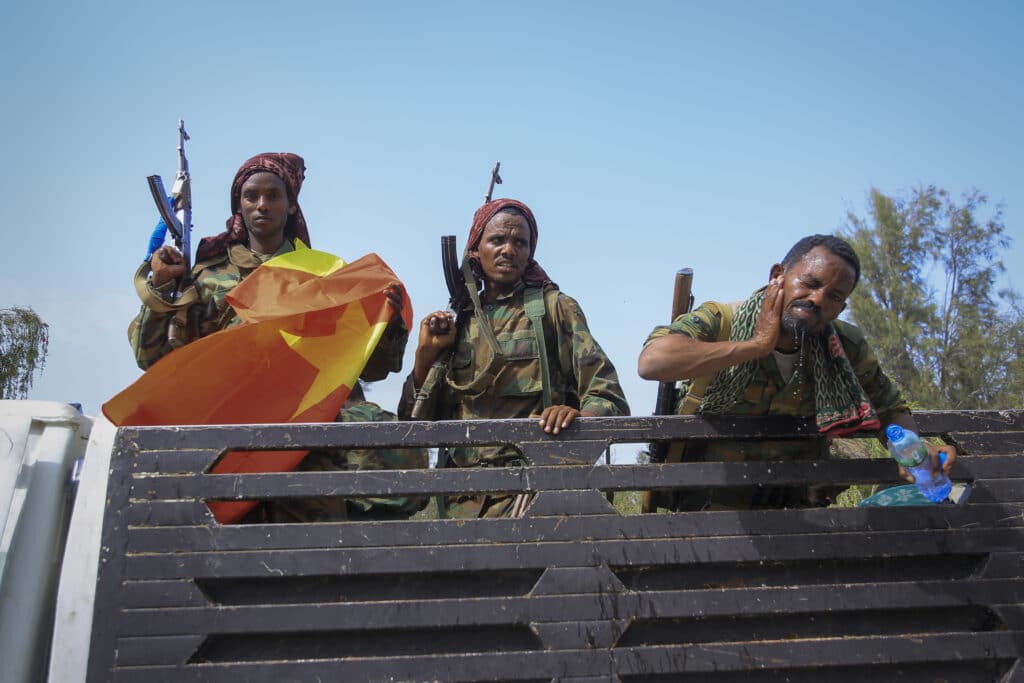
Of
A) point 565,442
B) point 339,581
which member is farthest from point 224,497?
point 565,442

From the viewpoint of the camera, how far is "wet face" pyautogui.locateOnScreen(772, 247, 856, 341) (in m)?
2.90

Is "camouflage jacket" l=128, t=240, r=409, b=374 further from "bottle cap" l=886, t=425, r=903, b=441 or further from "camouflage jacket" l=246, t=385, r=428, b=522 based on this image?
"bottle cap" l=886, t=425, r=903, b=441

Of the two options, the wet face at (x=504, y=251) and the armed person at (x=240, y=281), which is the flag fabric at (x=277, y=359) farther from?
the wet face at (x=504, y=251)

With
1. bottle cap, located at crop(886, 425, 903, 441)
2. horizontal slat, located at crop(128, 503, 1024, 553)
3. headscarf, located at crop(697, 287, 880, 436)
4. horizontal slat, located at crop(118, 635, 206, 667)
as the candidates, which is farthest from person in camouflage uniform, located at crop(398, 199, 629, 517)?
horizontal slat, located at crop(118, 635, 206, 667)

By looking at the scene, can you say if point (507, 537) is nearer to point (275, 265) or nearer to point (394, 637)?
point (394, 637)

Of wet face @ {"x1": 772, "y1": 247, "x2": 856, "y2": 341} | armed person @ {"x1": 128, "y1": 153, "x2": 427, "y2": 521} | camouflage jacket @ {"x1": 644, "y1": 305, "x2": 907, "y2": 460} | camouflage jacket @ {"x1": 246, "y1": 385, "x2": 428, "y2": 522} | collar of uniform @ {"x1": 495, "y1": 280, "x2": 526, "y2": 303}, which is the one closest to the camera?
wet face @ {"x1": 772, "y1": 247, "x2": 856, "y2": 341}

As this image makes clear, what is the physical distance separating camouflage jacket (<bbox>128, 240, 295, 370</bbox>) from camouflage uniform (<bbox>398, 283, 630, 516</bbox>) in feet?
3.02

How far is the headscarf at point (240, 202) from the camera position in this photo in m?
4.32

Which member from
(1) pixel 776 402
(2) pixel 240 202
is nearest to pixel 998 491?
(1) pixel 776 402

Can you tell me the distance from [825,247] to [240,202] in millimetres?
2837

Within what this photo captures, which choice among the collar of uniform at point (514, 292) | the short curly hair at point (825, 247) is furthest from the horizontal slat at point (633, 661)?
the collar of uniform at point (514, 292)

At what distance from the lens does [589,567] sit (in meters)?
2.48

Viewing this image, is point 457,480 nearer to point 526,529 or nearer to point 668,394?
point 526,529

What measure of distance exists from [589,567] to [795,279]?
125cm
